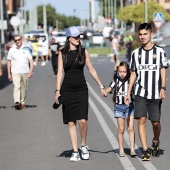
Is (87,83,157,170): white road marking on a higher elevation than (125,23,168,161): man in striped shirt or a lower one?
lower

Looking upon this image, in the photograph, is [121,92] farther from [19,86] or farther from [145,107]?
[19,86]

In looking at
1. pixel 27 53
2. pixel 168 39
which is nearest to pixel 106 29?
pixel 168 39

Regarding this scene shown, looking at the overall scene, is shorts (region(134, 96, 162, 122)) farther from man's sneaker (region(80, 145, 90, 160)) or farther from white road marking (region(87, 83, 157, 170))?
man's sneaker (region(80, 145, 90, 160))

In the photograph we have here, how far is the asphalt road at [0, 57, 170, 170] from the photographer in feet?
32.3

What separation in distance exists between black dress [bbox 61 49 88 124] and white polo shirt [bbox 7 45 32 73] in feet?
25.6

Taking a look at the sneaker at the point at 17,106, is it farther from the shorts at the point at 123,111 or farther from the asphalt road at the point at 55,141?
Answer: the shorts at the point at 123,111

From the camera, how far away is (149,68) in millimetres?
9797

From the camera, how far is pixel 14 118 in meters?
16.3

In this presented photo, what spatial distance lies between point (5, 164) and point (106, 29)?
10950cm

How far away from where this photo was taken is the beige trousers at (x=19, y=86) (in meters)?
18.1

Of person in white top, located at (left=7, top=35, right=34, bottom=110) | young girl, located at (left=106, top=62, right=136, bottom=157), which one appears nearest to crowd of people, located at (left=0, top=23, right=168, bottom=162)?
young girl, located at (left=106, top=62, right=136, bottom=157)

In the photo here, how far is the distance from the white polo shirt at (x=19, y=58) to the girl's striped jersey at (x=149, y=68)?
825 cm

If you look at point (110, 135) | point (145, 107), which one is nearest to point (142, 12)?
point (110, 135)

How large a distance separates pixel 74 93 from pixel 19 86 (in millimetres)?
8199
